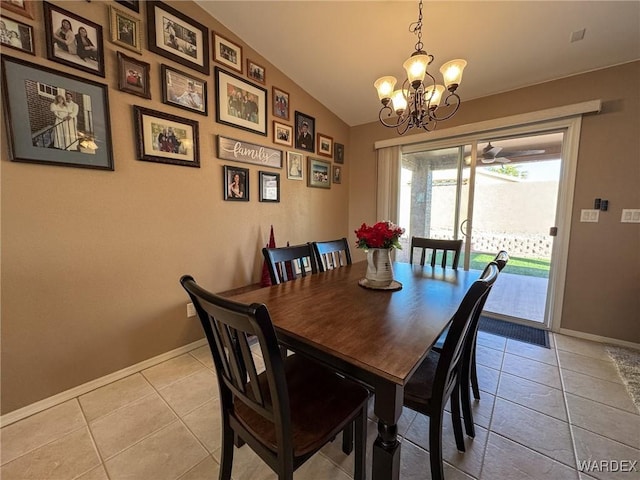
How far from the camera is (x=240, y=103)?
2.44 meters

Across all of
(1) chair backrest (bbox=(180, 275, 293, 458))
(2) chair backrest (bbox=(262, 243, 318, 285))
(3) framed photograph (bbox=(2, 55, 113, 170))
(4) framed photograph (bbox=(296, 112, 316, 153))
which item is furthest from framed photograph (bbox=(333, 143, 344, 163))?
(1) chair backrest (bbox=(180, 275, 293, 458))

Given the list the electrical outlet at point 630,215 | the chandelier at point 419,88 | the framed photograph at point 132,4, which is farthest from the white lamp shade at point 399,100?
the electrical outlet at point 630,215

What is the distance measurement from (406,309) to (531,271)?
3951 mm

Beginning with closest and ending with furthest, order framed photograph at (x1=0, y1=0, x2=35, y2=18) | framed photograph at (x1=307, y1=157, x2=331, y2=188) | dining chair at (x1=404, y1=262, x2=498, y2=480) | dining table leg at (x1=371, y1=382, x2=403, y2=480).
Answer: dining table leg at (x1=371, y1=382, x2=403, y2=480)
dining chair at (x1=404, y1=262, x2=498, y2=480)
framed photograph at (x1=0, y1=0, x2=35, y2=18)
framed photograph at (x1=307, y1=157, x2=331, y2=188)

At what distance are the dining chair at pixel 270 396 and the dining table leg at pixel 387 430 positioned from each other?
154mm

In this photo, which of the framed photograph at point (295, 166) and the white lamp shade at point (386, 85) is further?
the framed photograph at point (295, 166)

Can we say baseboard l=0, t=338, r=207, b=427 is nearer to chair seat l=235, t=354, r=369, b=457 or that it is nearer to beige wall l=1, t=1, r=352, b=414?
beige wall l=1, t=1, r=352, b=414

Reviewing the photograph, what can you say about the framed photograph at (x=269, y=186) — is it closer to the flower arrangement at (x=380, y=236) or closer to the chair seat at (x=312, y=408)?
the flower arrangement at (x=380, y=236)

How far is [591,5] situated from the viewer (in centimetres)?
174

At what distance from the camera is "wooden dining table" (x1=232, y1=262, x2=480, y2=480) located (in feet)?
2.69

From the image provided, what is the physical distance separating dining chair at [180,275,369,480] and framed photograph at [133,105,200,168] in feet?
4.97

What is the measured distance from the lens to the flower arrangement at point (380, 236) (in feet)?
4.86

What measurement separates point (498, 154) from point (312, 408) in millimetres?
3858

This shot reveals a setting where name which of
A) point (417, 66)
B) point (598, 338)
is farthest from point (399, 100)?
point (598, 338)
